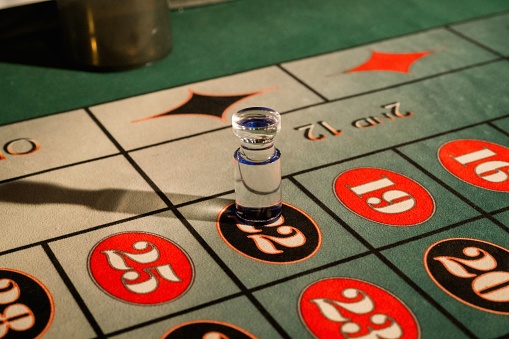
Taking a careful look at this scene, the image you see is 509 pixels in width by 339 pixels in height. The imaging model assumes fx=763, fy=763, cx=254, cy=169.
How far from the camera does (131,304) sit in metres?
1.81

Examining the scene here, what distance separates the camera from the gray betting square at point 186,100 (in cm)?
257

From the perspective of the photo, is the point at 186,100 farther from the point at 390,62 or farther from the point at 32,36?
the point at 32,36

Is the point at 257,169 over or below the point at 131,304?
over

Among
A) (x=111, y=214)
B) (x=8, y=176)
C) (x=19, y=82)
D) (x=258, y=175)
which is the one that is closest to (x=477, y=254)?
(x=258, y=175)

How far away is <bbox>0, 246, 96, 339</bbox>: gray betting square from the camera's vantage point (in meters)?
1.74

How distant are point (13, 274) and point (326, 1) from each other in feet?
7.57

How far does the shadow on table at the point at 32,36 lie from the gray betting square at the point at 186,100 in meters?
0.53

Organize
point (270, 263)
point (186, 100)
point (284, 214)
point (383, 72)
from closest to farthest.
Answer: point (270, 263)
point (284, 214)
point (186, 100)
point (383, 72)

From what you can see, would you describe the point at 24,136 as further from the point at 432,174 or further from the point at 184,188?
the point at 432,174

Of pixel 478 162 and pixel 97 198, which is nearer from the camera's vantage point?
pixel 97 198

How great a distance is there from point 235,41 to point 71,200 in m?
1.33

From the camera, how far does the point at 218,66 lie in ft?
10.0

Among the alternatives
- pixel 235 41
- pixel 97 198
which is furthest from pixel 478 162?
pixel 235 41

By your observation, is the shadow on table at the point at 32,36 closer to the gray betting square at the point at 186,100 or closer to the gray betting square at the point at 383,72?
the gray betting square at the point at 186,100
